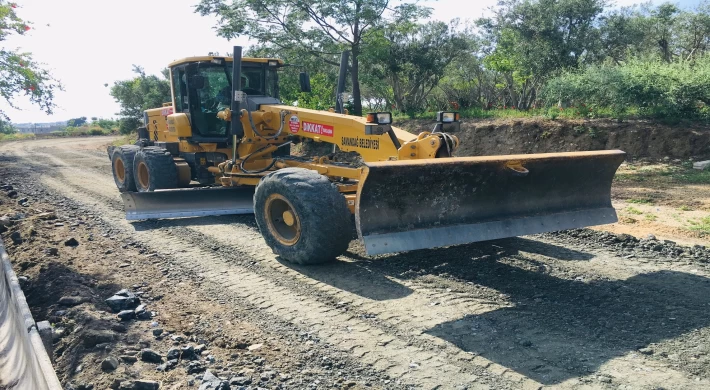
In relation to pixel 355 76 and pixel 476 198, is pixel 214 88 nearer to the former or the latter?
pixel 476 198

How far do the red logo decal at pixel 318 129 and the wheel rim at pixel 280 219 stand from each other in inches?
53.9

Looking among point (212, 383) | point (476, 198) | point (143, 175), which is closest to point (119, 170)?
point (143, 175)

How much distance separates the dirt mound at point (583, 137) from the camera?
41.6 ft

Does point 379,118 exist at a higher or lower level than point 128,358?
higher

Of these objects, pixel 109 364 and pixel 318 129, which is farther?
pixel 318 129

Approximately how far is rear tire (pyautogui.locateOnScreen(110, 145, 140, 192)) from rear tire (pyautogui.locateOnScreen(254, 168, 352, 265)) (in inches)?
212

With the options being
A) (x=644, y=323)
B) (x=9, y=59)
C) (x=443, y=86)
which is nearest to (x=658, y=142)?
(x=644, y=323)

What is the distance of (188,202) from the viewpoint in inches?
332

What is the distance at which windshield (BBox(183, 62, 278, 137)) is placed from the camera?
9062mm

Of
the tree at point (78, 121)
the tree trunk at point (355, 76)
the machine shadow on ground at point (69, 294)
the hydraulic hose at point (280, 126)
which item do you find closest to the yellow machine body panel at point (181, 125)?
the hydraulic hose at point (280, 126)

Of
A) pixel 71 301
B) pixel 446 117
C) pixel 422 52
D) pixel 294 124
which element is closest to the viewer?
pixel 71 301

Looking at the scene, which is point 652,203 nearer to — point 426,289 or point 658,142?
point 658,142

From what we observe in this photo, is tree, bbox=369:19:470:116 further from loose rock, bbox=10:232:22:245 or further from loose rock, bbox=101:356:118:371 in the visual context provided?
loose rock, bbox=101:356:118:371

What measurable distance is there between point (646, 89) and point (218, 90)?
390 inches
